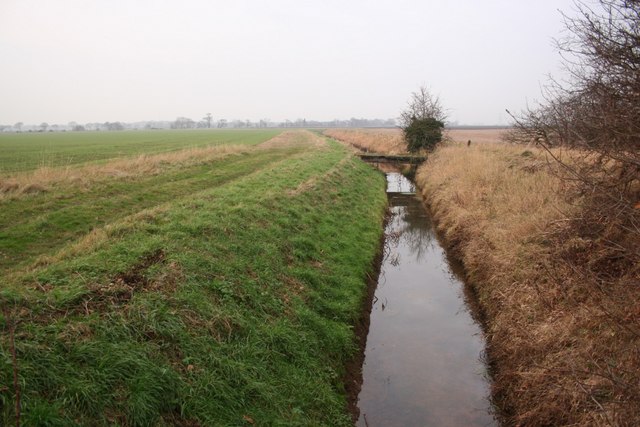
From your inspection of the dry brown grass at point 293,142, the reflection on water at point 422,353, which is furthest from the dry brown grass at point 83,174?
the dry brown grass at point 293,142

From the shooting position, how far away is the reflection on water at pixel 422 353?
258 inches

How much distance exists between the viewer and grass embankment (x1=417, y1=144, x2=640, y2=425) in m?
5.16

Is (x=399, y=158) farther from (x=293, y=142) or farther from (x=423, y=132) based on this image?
(x=293, y=142)

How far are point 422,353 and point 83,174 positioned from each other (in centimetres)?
1598

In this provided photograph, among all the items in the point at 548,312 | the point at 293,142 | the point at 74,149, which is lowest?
the point at 548,312

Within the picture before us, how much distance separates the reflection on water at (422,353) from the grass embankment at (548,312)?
0.48 m

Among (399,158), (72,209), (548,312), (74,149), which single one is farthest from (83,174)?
(74,149)

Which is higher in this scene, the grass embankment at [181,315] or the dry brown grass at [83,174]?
the dry brown grass at [83,174]

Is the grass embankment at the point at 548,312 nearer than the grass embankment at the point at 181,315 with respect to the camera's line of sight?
No

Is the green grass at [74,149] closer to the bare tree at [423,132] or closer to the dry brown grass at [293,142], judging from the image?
the dry brown grass at [293,142]

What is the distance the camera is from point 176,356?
213 inches

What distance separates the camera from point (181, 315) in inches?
238

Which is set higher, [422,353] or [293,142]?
[293,142]

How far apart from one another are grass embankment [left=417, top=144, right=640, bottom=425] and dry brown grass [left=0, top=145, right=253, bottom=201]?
14.5 meters
